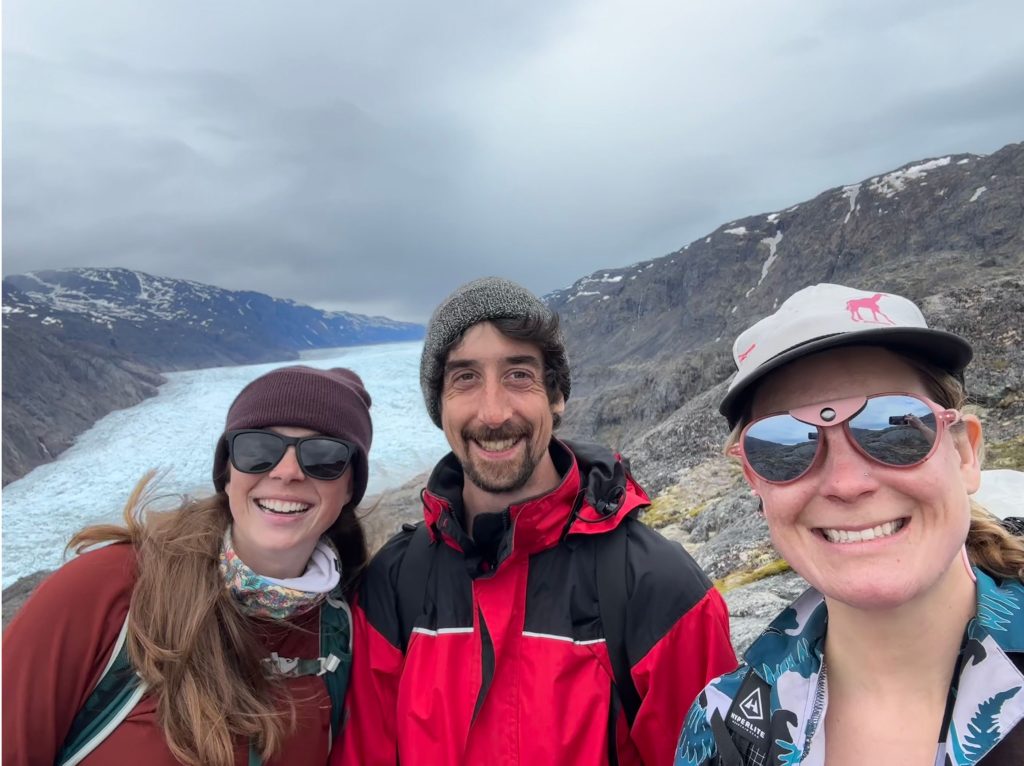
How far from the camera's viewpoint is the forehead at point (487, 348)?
3.07 m

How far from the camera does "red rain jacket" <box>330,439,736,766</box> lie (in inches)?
98.0

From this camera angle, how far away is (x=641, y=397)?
114ft

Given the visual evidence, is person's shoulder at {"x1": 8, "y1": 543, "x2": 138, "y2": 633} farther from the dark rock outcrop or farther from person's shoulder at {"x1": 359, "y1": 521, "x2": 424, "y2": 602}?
the dark rock outcrop

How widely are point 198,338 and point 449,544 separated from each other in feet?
690

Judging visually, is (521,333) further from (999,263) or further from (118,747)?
(999,263)

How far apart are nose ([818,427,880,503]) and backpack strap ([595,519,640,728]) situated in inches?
45.2

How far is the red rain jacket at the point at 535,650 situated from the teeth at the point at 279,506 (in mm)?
658

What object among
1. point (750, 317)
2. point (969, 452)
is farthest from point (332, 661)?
point (750, 317)

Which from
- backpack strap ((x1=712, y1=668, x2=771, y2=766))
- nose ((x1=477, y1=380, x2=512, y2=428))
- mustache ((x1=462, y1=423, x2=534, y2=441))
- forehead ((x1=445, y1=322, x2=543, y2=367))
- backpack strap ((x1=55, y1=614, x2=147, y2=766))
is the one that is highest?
forehead ((x1=445, y1=322, x2=543, y2=367))

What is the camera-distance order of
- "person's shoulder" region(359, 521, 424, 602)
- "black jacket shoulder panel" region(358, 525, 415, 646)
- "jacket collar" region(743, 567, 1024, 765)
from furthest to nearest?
1. "person's shoulder" region(359, 521, 424, 602)
2. "black jacket shoulder panel" region(358, 525, 415, 646)
3. "jacket collar" region(743, 567, 1024, 765)

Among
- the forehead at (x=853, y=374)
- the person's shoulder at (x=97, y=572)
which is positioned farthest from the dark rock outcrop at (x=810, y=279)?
the person's shoulder at (x=97, y=572)

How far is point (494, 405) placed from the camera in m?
2.96

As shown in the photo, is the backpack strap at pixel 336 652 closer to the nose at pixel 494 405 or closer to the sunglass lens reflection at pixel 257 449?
the sunglass lens reflection at pixel 257 449

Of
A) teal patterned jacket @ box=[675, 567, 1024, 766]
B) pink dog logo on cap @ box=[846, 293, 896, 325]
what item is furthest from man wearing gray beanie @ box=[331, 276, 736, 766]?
pink dog logo on cap @ box=[846, 293, 896, 325]
